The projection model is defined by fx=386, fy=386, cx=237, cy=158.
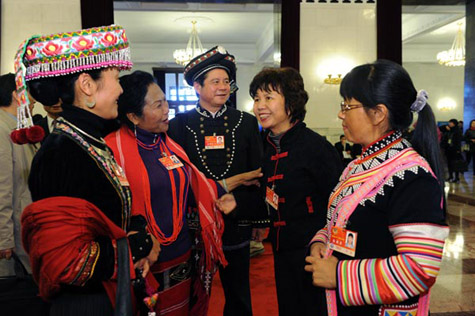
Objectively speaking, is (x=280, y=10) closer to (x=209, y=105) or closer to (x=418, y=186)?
(x=209, y=105)

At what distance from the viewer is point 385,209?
1179 millimetres

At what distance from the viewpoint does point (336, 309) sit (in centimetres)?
129

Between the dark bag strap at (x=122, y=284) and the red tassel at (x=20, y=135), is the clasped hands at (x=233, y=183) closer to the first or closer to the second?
the dark bag strap at (x=122, y=284)

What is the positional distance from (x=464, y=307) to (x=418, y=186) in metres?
2.38

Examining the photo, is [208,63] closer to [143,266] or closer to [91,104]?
[91,104]

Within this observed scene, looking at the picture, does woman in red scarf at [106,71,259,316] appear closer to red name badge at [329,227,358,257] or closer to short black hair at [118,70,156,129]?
short black hair at [118,70,156,129]

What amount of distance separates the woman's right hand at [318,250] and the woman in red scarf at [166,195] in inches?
27.3

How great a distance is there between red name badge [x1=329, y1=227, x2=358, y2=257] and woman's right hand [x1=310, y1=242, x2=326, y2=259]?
60 millimetres

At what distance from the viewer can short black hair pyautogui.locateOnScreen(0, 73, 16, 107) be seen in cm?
265

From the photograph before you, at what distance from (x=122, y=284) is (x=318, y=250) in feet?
2.25

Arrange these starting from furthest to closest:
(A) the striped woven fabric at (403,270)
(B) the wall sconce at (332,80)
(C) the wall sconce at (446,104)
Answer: (C) the wall sconce at (446,104) → (B) the wall sconce at (332,80) → (A) the striped woven fabric at (403,270)

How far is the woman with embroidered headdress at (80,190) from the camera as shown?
3.78ft

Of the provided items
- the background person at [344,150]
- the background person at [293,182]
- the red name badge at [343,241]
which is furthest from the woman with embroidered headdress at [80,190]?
the background person at [344,150]

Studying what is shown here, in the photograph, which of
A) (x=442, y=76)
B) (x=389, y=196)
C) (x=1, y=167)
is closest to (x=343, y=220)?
(x=389, y=196)
